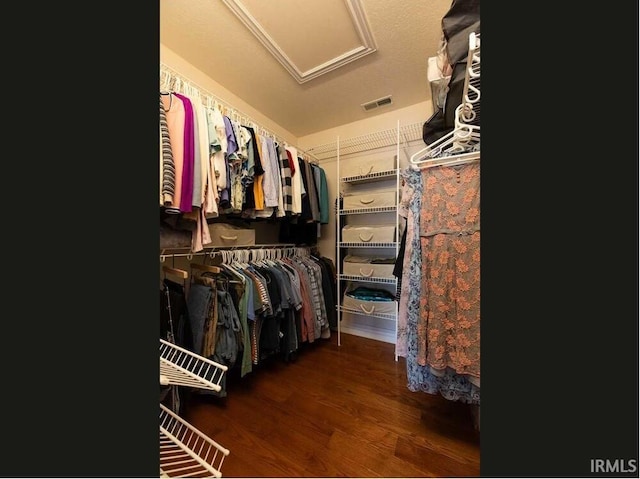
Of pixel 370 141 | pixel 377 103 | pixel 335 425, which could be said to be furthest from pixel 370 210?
pixel 335 425

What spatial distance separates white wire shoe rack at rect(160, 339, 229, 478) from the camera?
0.62 m

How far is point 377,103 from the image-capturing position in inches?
79.3

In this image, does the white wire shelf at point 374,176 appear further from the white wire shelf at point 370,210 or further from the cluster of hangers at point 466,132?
the cluster of hangers at point 466,132

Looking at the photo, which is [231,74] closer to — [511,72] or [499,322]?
[511,72]

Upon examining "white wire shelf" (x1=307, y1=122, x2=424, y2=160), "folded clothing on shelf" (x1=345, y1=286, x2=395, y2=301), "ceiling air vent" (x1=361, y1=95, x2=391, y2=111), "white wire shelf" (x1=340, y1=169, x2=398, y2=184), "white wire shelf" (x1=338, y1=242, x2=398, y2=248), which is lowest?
"folded clothing on shelf" (x1=345, y1=286, x2=395, y2=301)

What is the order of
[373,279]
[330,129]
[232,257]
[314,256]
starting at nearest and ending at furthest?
[232,257]
[373,279]
[314,256]
[330,129]

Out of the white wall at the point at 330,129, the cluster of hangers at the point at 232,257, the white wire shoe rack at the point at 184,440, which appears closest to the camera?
the white wire shoe rack at the point at 184,440

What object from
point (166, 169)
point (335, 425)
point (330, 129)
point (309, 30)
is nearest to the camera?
point (166, 169)

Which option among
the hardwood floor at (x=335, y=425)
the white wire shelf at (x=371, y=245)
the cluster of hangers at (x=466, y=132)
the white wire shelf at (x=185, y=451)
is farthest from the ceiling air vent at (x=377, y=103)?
the white wire shelf at (x=185, y=451)

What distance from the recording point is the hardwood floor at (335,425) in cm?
92

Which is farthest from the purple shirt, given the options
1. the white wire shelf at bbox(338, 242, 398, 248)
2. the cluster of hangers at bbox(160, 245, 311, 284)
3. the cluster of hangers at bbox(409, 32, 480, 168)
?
the white wire shelf at bbox(338, 242, 398, 248)

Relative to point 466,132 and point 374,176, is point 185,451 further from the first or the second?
point 374,176

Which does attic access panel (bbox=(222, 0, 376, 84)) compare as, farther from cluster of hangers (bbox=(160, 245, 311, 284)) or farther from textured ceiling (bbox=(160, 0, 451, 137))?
cluster of hangers (bbox=(160, 245, 311, 284))

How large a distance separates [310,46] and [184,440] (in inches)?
87.9
